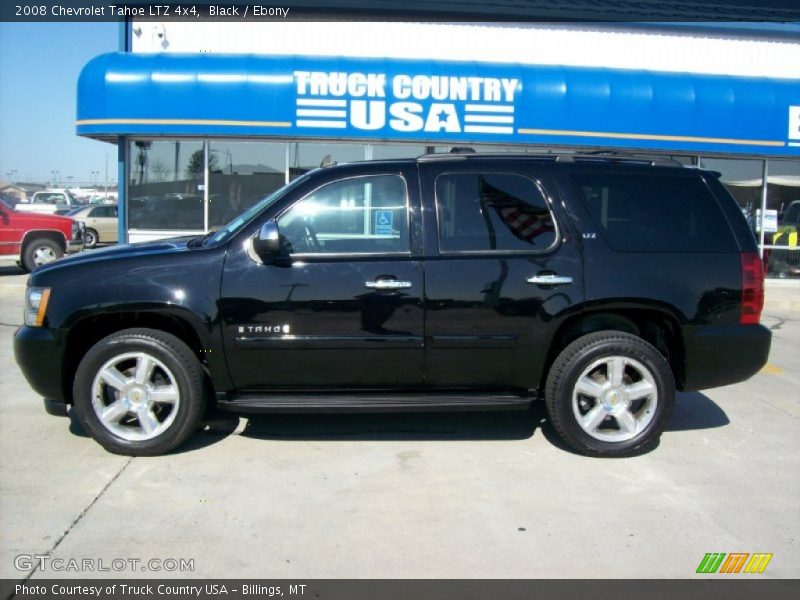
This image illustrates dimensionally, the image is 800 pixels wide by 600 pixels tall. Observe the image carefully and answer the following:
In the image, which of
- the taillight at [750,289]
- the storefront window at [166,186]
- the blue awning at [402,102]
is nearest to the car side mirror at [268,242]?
the taillight at [750,289]

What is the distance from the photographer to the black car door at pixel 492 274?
15.5ft

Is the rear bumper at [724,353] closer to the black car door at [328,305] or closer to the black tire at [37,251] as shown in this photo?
the black car door at [328,305]

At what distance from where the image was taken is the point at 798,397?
6523mm

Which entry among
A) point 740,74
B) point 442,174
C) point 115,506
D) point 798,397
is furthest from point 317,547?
point 740,74

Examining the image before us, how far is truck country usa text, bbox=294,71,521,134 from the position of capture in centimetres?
1223

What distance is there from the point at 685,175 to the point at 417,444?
2610 mm

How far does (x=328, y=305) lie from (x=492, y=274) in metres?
1.06

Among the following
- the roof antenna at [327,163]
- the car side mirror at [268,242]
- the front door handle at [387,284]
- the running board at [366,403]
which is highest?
the roof antenna at [327,163]

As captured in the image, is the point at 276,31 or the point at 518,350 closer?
the point at 518,350

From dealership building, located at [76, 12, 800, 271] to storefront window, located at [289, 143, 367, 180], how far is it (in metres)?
0.03

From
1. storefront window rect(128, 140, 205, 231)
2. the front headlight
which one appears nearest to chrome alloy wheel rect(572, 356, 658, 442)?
the front headlight

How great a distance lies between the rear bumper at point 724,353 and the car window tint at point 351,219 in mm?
2046

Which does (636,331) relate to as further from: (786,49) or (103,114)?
(786,49)

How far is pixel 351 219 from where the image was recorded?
488 centimetres
